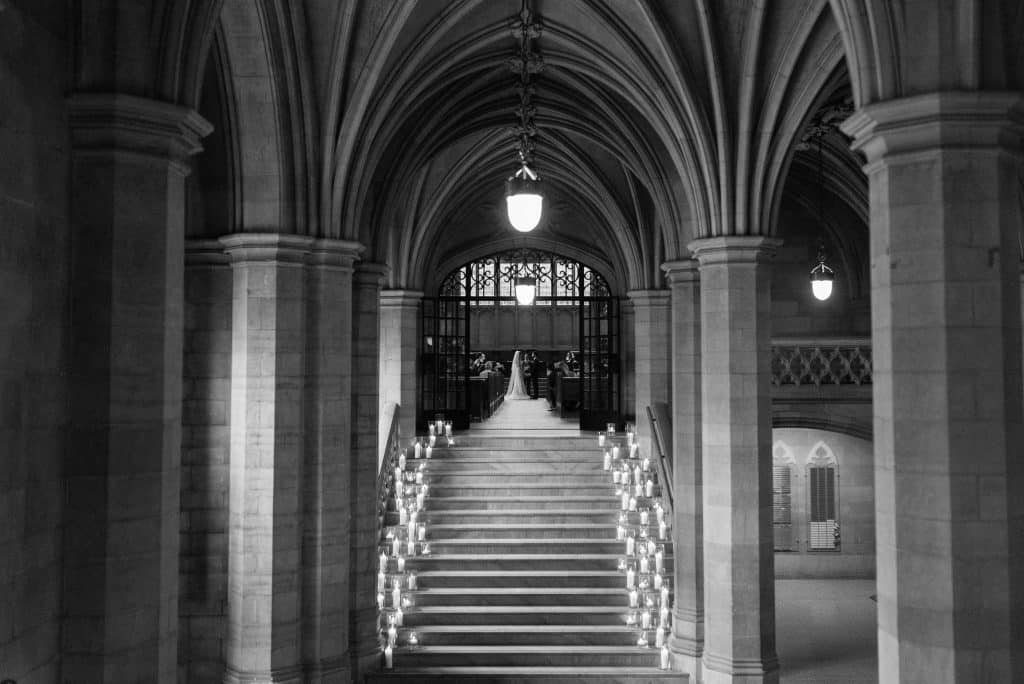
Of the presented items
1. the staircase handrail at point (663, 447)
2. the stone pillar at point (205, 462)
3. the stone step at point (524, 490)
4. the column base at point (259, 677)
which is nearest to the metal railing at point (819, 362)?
the staircase handrail at point (663, 447)

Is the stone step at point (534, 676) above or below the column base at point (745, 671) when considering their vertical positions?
below

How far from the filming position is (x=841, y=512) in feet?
65.5

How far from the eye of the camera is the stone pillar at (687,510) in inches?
506

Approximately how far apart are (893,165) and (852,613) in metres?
13.0

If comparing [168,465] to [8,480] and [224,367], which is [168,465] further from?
[224,367]

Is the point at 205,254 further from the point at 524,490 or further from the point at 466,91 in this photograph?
the point at 524,490

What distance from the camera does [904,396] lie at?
5.77 meters

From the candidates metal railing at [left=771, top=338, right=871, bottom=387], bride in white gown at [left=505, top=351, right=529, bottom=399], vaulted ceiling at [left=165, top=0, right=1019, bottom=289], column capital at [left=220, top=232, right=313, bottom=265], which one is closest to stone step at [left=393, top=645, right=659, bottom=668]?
vaulted ceiling at [left=165, top=0, right=1019, bottom=289]

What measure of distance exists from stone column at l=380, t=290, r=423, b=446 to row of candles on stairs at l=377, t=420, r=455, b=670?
1.41 metres

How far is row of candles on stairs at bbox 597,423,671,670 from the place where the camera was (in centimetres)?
1350

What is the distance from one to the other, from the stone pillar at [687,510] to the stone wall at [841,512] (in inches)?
300

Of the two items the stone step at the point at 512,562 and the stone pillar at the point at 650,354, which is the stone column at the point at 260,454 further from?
the stone pillar at the point at 650,354

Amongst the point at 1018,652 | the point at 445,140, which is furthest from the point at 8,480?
the point at 445,140

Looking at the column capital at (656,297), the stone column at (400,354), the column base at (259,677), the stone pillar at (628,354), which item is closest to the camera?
the column base at (259,677)
